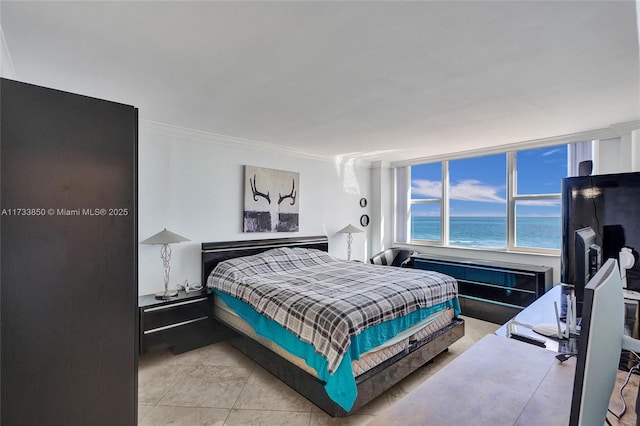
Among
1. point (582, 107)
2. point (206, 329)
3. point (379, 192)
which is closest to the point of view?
point (582, 107)

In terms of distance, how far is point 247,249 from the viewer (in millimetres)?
3955

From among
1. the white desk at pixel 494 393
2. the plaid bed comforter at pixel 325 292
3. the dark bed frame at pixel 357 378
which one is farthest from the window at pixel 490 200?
the white desk at pixel 494 393

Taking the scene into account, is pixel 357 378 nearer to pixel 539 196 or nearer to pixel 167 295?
pixel 167 295

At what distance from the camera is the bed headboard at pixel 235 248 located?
11.9 ft

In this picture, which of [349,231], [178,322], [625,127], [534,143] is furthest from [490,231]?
[178,322]

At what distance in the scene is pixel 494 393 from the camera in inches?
40.8

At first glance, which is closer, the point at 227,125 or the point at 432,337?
the point at 432,337

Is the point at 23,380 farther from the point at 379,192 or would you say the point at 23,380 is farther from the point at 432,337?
the point at 379,192

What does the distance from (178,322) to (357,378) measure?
1.95 m

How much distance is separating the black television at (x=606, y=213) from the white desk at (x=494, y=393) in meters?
1.27

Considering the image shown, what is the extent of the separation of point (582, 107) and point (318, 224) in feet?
11.4

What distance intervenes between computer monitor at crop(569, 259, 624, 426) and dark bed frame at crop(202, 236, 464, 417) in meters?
1.71

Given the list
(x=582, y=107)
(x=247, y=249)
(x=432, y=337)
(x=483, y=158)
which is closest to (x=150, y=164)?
(x=247, y=249)

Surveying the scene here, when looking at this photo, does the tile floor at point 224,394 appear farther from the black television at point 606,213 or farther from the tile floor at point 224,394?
the black television at point 606,213
